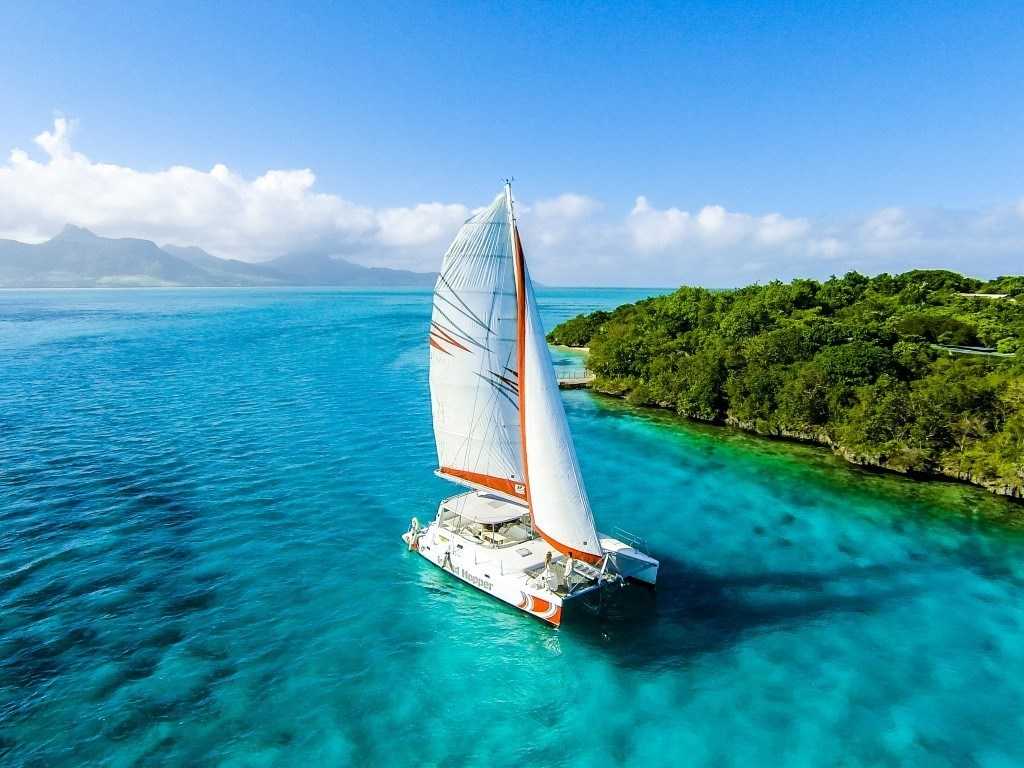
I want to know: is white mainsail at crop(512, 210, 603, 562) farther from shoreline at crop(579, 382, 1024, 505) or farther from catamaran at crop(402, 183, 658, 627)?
shoreline at crop(579, 382, 1024, 505)

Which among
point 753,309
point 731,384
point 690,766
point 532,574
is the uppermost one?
point 753,309

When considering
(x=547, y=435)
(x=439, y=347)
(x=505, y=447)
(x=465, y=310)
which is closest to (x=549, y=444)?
(x=547, y=435)

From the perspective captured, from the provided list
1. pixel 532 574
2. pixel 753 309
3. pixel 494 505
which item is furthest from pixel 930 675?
pixel 753 309

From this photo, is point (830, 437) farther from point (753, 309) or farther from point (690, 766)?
point (690, 766)

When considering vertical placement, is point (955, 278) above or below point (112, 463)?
above

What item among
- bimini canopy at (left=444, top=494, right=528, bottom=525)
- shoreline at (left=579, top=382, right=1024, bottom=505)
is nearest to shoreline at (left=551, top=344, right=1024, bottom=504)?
shoreline at (left=579, top=382, right=1024, bottom=505)

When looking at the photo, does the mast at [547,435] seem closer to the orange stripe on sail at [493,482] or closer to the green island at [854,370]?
the orange stripe on sail at [493,482]
